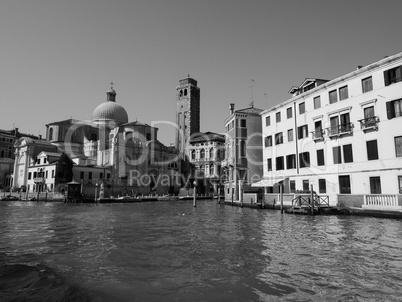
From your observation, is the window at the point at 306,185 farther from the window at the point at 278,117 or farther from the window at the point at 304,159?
the window at the point at 278,117

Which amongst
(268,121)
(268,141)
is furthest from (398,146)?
(268,121)

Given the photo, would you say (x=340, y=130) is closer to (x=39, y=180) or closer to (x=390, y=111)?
(x=390, y=111)

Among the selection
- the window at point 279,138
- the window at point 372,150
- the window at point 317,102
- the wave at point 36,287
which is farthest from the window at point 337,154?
the wave at point 36,287

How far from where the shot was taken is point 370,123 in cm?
1977

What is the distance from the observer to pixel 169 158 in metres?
65.7

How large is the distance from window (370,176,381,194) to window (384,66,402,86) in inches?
240

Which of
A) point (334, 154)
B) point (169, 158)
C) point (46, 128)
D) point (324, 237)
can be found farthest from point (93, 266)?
point (46, 128)

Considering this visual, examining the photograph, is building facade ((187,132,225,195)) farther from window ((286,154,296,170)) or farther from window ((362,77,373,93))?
window ((362,77,373,93))

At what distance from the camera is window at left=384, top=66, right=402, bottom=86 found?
60.9ft

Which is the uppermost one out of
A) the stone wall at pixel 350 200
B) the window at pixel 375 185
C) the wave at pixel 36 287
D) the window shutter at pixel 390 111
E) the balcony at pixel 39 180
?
the window shutter at pixel 390 111

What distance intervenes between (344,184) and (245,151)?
14543 millimetres

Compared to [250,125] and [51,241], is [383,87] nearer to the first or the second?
[250,125]

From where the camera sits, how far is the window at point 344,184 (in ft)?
69.9

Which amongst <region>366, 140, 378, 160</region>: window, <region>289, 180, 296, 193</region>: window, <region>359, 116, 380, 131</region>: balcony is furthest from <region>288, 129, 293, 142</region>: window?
<region>366, 140, 378, 160</region>: window
